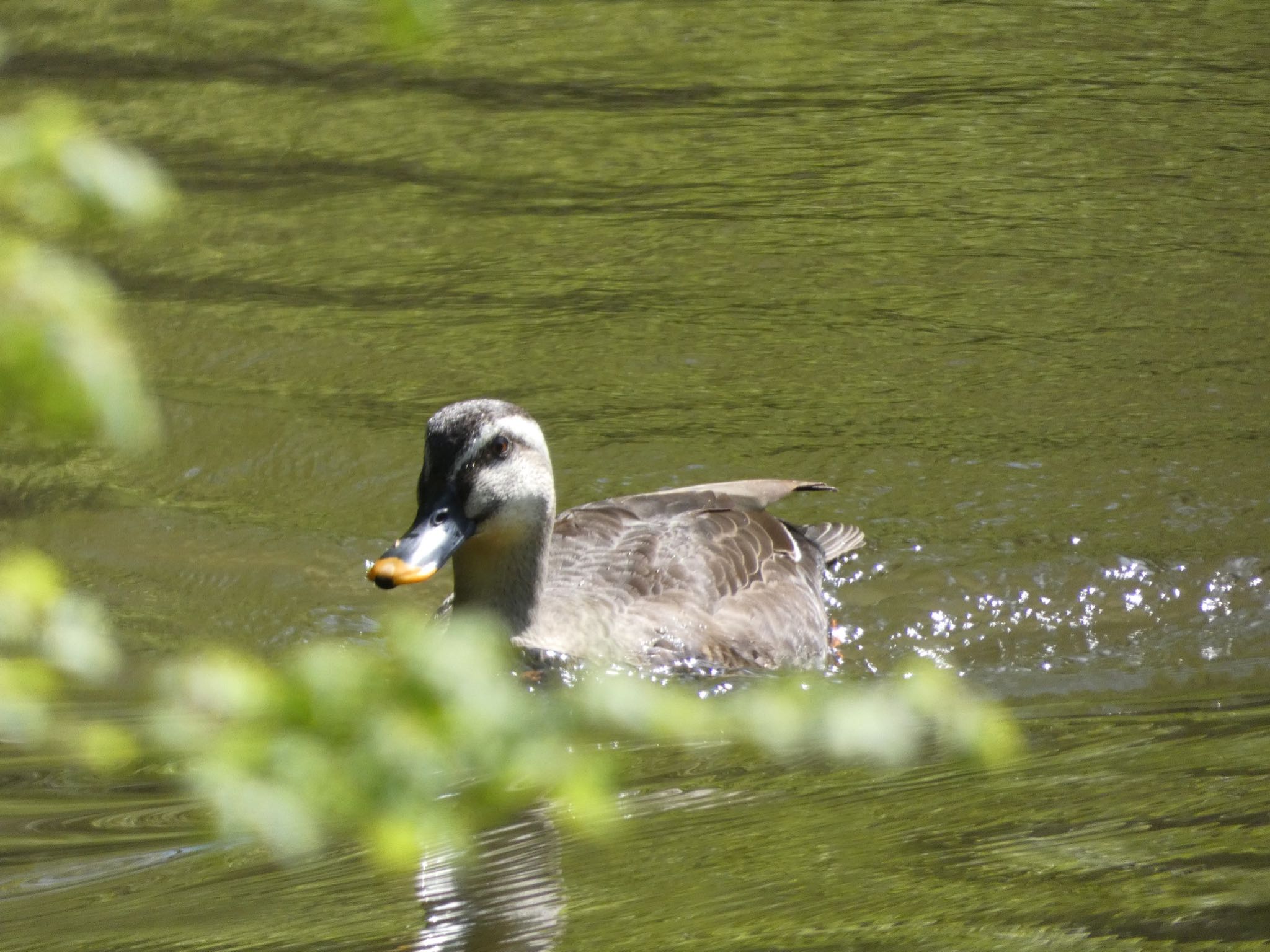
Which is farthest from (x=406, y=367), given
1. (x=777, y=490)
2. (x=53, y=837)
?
(x=53, y=837)

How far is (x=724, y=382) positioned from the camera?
371 inches

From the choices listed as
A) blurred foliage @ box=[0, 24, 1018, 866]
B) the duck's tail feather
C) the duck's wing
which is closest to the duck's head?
the duck's wing

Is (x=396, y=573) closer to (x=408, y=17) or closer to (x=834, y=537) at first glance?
(x=834, y=537)

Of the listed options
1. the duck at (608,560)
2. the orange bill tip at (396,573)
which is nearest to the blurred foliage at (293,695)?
the orange bill tip at (396,573)

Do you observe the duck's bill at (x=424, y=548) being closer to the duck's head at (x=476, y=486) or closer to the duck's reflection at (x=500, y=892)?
the duck's head at (x=476, y=486)

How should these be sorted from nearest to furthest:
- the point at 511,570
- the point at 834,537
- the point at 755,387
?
1. the point at 511,570
2. the point at 834,537
3. the point at 755,387

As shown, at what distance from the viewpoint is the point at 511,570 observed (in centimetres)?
714

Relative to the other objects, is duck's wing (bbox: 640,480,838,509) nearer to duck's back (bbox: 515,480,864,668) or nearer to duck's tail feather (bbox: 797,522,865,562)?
duck's back (bbox: 515,480,864,668)

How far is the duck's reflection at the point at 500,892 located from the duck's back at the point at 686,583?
2.52 metres

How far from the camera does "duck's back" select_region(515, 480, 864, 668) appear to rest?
282 inches

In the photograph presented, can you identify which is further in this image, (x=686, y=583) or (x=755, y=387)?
(x=755, y=387)

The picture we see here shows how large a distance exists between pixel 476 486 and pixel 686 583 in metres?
1.12

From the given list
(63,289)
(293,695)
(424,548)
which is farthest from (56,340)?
(424,548)

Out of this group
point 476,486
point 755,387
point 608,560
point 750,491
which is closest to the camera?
point 476,486
